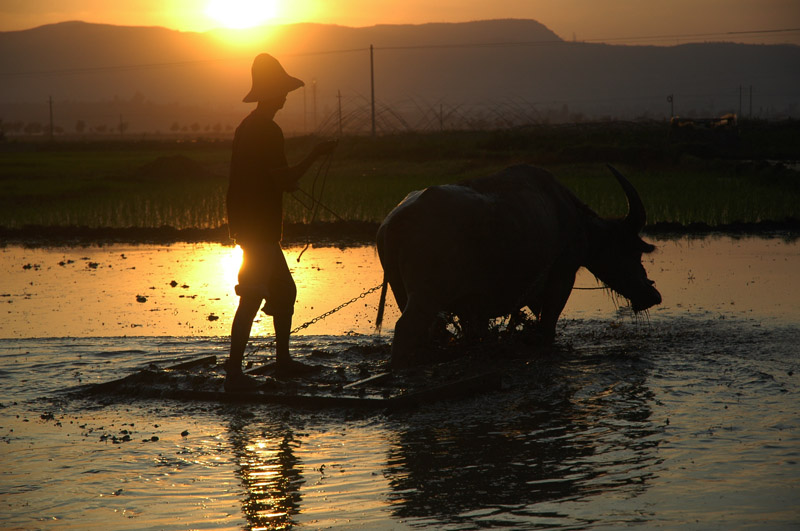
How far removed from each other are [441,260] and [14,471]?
2.90 metres

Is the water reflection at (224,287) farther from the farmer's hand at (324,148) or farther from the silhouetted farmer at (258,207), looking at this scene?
the farmer's hand at (324,148)

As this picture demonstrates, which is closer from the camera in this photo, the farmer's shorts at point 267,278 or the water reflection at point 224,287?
the farmer's shorts at point 267,278

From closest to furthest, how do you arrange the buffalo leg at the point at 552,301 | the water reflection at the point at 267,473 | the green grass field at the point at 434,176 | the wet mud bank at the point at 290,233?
the water reflection at the point at 267,473
the buffalo leg at the point at 552,301
the wet mud bank at the point at 290,233
the green grass field at the point at 434,176

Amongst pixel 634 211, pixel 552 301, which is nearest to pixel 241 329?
pixel 552 301

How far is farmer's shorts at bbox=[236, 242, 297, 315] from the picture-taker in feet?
20.6

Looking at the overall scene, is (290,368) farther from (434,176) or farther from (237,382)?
(434,176)

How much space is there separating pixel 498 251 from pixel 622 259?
1.91m

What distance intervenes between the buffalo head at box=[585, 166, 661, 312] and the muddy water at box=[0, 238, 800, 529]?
0.35m

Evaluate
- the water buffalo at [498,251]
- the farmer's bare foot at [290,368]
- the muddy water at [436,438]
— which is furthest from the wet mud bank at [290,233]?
the farmer's bare foot at [290,368]

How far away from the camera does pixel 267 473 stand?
4.88 metres

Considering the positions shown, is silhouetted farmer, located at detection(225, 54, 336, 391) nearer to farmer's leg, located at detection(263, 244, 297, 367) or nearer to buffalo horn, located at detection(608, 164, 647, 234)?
farmer's leg, located at detection(263, 244, 297, 367)

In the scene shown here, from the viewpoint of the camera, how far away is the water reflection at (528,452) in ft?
14.3

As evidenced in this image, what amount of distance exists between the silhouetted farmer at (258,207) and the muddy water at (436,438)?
0.51 m

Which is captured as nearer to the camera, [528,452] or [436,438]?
[528,452]
